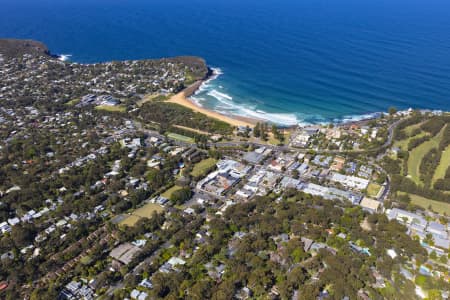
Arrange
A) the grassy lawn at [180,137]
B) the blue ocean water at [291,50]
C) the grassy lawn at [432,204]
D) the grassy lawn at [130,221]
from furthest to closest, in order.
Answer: the blue ocean water at [291,50]
the grassy lawn at [180,137]
the grassy lawn at [432,204]
the grassy lawn at [130,221]

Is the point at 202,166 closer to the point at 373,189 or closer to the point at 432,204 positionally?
the point at 373,189

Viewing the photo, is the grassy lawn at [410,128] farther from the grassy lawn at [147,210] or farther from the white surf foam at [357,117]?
the grassy lawn at [147,210]

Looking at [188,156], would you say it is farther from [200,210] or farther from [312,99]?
[312,99]

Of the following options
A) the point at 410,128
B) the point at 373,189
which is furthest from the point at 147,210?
the point at 410,128

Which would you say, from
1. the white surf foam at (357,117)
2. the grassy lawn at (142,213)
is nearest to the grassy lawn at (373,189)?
the white surf foam at (357,117)

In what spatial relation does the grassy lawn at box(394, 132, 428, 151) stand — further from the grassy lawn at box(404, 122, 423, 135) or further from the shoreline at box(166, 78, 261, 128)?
the shoreline at box(166, 78, 261, 128)

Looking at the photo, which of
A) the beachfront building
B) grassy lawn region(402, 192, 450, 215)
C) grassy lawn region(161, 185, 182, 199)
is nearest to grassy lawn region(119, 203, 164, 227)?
grassy lawn region(161, 185, 182, 199)
